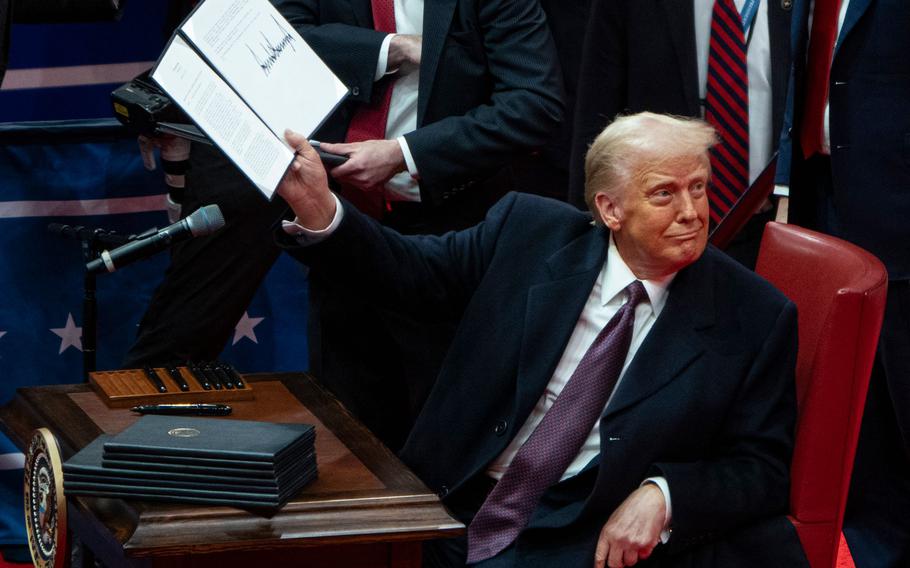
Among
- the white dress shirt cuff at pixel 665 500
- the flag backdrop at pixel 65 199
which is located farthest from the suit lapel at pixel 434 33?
Result: the white dress shirt cuff at pixel 665 500

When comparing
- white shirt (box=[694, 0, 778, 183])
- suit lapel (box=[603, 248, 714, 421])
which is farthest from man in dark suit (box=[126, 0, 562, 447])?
suit lapel (box=[603, 248, 714, 421])

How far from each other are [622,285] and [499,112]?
90cm

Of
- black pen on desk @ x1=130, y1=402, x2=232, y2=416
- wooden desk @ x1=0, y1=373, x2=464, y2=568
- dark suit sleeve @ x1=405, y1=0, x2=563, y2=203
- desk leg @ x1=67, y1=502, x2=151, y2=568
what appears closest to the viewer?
wooden desk @ x1=0, y1=373, x2=464, y2=568

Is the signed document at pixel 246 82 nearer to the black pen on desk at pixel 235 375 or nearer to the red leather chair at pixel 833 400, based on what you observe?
the black pen on desk at pixel 235 375

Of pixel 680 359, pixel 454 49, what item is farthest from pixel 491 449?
pixel 454 49

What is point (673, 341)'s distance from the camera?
2.93m

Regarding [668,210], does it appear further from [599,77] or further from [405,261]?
[599,77]

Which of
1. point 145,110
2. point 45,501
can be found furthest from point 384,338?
point 45,501

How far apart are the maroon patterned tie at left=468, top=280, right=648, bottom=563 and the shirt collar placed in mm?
45

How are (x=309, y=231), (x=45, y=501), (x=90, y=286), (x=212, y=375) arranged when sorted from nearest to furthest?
(x=45, y=501) → (x=309, y=231) → (x=212, y=375) → (x=90, y=286)

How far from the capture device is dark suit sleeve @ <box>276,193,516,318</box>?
293 centimetres

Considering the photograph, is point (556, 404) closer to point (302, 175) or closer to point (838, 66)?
point (302, 175)

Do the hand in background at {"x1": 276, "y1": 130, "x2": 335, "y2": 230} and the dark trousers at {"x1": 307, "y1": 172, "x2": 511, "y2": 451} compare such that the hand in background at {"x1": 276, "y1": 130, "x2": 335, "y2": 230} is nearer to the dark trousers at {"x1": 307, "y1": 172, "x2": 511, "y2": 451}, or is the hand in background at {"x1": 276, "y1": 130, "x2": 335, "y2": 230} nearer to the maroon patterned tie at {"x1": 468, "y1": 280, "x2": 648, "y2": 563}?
the maroon patterned tie at {"x1": 468, "y1": 280, "x2": 648, "y2": 563}

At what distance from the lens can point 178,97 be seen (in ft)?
8.74
